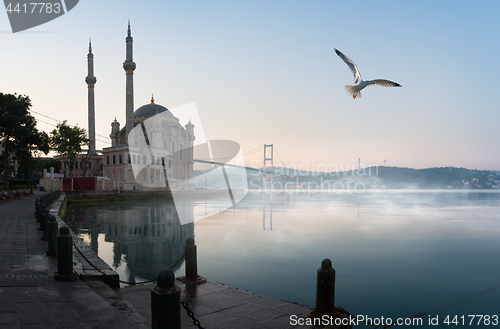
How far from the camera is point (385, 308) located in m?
8.48

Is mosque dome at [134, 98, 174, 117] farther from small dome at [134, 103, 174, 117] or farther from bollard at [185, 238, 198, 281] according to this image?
bollard at [185, 238, 198, 281]

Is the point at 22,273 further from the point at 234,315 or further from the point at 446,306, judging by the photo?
the point at 446,306

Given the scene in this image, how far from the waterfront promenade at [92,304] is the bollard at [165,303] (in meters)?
0.97

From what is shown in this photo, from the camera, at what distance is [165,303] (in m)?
3.27

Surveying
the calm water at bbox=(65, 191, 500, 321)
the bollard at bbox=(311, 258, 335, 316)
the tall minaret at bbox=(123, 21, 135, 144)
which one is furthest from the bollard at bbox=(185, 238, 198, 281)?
the tall minaret at bbox=(123, 21, 135, 144)

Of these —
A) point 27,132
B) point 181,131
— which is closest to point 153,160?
point 181,131

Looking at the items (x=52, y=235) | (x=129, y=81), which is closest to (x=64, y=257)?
(x=52, y=235)

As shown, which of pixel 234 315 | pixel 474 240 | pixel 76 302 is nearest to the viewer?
pixel 76 302

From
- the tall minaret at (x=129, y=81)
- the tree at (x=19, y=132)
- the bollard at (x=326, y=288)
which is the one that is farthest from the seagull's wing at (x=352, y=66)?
the tall minaret at (x=129, y=81)

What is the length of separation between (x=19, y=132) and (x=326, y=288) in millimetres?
38314

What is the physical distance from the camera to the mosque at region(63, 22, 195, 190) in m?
55.0

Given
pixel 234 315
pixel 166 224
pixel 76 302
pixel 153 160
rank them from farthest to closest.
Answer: pixel 153 160 → pixel 166 224 → pixel 234 315 → pixel 76 302

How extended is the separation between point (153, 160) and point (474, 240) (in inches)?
1951

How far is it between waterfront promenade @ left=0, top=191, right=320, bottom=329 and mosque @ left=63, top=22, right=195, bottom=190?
4314 centimetres
